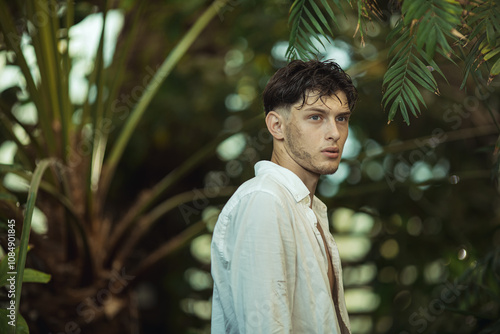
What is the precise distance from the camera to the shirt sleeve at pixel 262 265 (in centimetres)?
85

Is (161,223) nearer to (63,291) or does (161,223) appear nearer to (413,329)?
(63,291)

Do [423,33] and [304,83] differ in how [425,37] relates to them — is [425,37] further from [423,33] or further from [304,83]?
[304,83]

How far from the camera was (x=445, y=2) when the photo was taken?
0.88 metres

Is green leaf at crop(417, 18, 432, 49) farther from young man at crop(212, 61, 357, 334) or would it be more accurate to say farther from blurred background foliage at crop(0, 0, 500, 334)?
blurred background foliage at crop(0, 0, 500, 334)

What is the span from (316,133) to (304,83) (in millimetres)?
99

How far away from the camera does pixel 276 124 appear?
106 cm

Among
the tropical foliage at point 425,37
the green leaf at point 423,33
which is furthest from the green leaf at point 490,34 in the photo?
the green leaf at point 423,33

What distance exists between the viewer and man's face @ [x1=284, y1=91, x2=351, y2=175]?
1.01 meters

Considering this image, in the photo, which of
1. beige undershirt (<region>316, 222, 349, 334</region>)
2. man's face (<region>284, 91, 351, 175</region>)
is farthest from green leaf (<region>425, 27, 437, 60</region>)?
beige undershirt (<region>316, 222, 349, 334</region>)

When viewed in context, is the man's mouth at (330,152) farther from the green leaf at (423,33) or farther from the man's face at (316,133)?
the green leaf at (423,33)

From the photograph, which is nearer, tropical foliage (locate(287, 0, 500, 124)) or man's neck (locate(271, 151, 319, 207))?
tropical foliage (locate(287, 0, 500, 124))

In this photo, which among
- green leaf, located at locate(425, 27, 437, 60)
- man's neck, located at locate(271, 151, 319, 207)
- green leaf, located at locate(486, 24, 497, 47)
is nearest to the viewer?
green leaf, located at locate(425, 27, 437, 60)

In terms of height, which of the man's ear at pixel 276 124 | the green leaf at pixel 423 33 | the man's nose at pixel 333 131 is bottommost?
the man's nose at pixel 333 131

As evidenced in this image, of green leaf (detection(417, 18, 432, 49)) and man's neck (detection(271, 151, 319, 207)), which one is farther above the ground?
green leaf (detection(417, 18, 432, 49))
